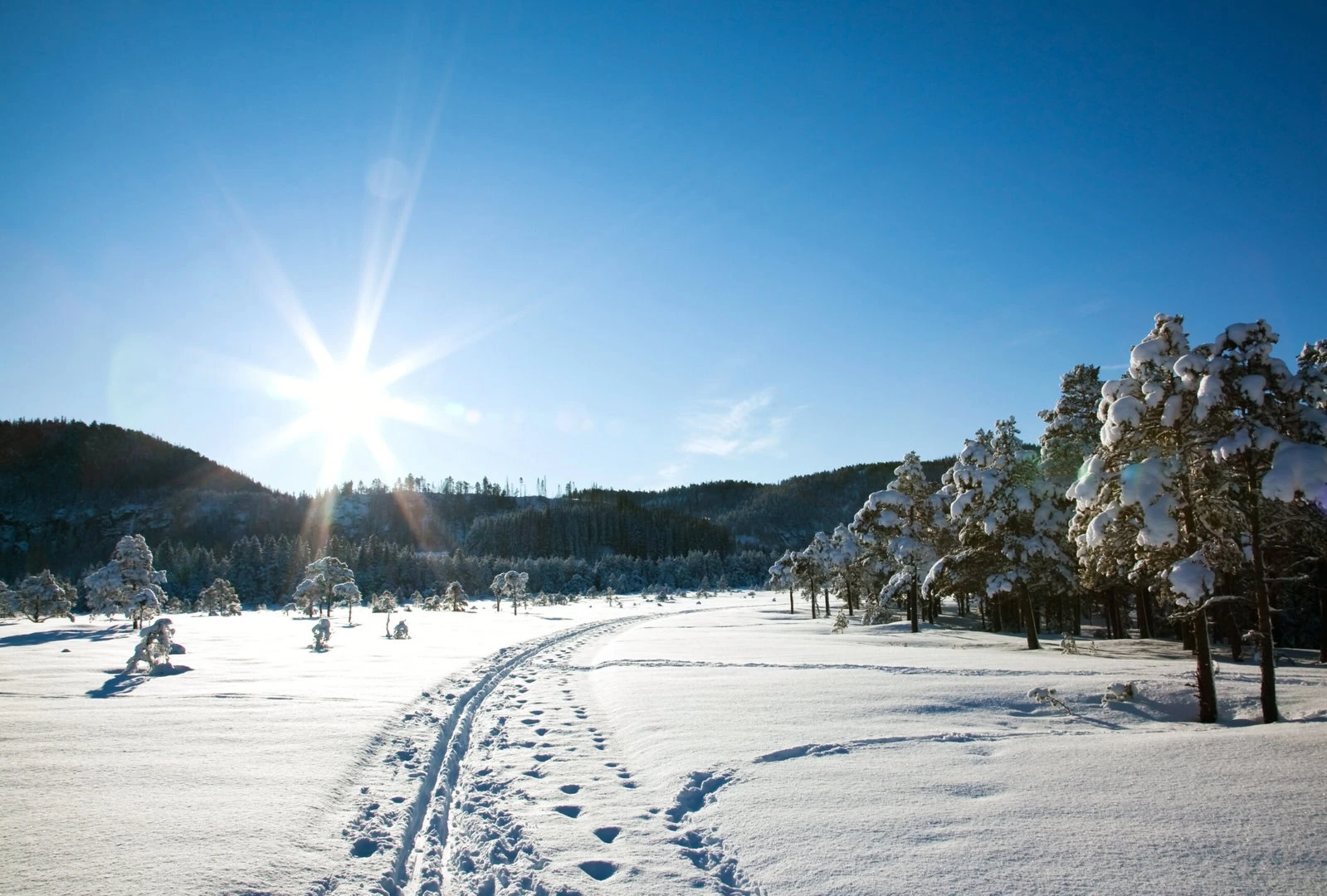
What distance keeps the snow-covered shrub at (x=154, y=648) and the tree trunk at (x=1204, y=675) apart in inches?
897

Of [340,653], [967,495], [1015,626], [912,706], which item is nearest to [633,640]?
[340,653]

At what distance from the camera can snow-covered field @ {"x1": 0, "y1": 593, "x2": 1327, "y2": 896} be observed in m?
4.75

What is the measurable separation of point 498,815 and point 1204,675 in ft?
39.9

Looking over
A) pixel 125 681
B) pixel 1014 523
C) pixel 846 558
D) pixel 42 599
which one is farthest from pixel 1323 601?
pixel 42 599

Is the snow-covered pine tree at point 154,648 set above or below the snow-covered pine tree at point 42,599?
above

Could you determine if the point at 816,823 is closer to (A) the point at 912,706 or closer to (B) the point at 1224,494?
(A) the point at 912,706

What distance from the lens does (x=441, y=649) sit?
23.4m

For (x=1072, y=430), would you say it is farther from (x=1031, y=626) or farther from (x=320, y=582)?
(x=320, y=582)

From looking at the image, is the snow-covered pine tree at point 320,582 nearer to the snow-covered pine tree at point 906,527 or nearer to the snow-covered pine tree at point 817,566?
the snow-covered pine tree at point 817,566

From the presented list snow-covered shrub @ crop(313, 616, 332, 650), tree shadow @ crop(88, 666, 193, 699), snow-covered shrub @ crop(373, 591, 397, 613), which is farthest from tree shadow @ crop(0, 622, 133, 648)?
snow-covered shrub @ crop(373, 591, 397, 613)

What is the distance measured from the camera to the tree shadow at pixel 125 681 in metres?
12.7

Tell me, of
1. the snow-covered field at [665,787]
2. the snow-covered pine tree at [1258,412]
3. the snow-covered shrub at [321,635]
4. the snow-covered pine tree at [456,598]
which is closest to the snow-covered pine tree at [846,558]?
the snow-covered shrub at [321,635]

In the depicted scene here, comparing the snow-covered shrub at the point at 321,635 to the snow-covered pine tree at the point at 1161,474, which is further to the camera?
the snow-covered shrub at the point at 321,635

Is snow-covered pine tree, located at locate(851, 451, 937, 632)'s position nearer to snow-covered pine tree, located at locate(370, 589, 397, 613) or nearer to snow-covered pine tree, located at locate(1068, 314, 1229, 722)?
snow-covered pine tree, located at locate(1068, 314, 1229, 722)
